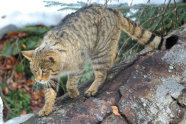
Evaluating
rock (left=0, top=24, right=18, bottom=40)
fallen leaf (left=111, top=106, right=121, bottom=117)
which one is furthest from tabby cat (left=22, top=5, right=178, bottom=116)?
rock (left=0, top=24, right=18, bottom=40)

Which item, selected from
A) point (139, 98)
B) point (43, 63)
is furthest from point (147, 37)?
point (43, 63)

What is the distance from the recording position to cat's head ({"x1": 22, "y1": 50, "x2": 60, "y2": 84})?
273 centimetres

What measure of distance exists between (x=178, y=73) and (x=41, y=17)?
12.2ft

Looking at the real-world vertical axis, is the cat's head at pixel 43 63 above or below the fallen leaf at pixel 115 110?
above

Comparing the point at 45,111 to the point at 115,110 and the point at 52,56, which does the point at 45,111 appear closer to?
the point at 52,56

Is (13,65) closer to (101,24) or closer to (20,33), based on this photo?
(20,33)

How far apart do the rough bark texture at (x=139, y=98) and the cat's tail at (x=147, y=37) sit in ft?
0.38

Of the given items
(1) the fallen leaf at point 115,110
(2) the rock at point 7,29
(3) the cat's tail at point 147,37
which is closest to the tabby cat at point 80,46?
(3) the cat's tail at point 147,37

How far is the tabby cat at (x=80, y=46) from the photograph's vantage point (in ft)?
9.14

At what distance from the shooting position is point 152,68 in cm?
296

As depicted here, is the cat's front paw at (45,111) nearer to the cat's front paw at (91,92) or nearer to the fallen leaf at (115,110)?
the cat's front paw at (91,92)

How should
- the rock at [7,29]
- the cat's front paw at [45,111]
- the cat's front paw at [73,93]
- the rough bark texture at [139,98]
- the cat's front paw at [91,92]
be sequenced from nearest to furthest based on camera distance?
the rough bark texture at [139,98] → the cat's front paw at [45,111] → the cat's front paw at [91,92] → the cat's front paw at [73,93] → the rock at [7,29]

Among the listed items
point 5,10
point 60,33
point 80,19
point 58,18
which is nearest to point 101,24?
point 80,19

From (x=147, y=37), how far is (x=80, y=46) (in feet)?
2.85
